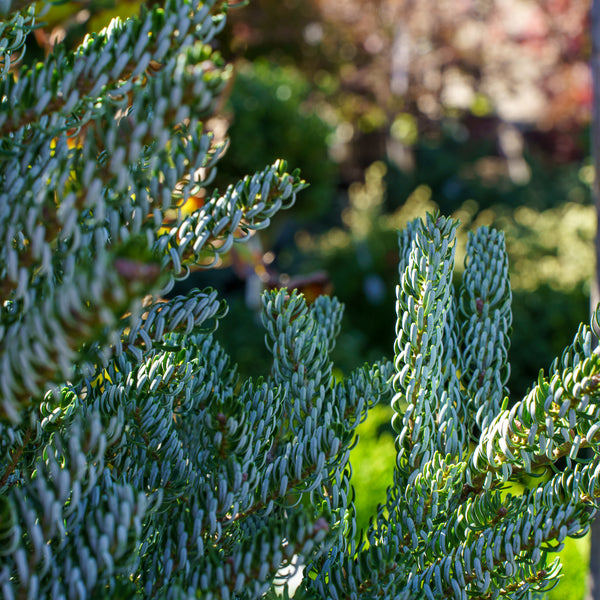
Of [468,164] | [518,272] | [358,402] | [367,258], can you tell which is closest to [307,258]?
[367,258]

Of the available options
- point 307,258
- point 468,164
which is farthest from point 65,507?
point 468,164

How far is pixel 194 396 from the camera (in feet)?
2.60

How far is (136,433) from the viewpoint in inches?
30.0

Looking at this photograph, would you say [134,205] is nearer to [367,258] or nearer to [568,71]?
[367,258]

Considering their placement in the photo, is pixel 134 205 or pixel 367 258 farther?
pixel 367 258

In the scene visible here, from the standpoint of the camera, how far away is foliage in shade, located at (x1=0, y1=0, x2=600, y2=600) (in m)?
0.51

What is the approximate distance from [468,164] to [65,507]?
12.7 m

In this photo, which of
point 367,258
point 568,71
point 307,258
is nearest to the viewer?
point 367,258

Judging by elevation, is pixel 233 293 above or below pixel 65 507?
below

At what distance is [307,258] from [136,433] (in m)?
7.23

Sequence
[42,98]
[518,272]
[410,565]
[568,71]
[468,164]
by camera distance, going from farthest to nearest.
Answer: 1. [468,164]
2. [568,71]
3. [518,272]
4. [410,565]
5. [42,98]

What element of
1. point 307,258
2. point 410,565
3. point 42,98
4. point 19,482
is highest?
point 42,98

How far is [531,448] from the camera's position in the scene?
670 mm

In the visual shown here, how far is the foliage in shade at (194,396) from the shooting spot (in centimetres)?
51
